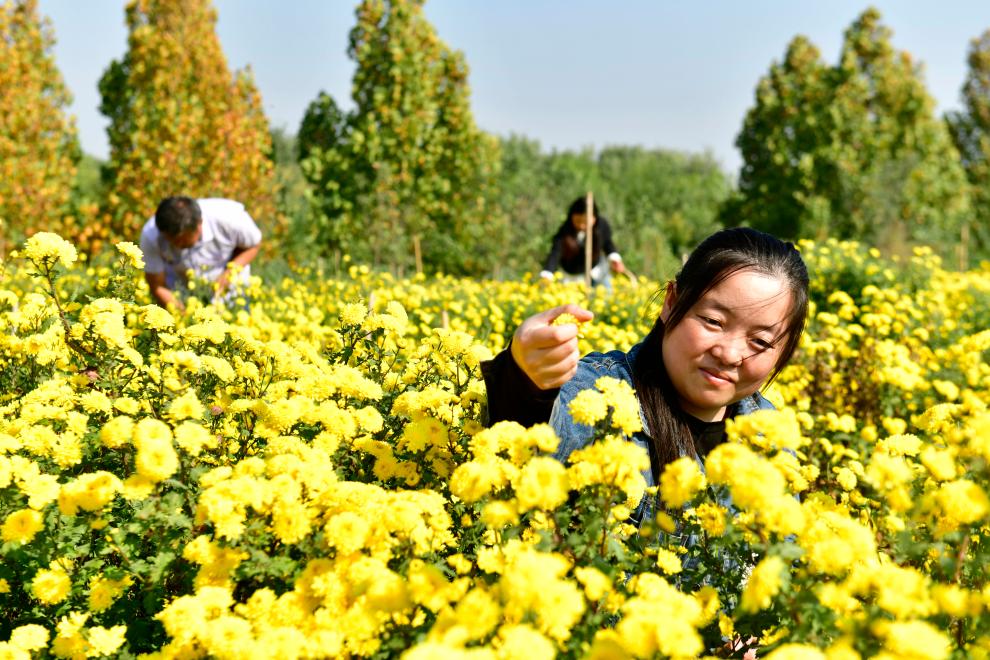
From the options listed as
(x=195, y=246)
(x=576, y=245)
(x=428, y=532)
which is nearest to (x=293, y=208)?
(x=576, y=245)

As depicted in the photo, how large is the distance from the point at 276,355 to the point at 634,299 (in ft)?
18.8

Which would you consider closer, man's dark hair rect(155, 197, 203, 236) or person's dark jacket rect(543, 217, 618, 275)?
man's dark hair rect(155, 197, 203, 236)

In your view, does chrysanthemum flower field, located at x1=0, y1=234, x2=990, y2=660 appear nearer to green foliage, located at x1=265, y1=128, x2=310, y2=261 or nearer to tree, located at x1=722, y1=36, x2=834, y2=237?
green foliage, located at x1=265, y1=128, x2=310, y2=261

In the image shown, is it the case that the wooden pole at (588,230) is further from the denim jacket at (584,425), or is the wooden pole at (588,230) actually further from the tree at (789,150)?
the tree at (789,150)

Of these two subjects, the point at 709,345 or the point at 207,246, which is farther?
the point at 207,246

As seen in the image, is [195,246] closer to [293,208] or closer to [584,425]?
[584,425]

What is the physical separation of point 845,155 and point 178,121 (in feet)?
46.0

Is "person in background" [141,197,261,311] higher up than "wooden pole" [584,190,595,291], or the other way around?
"wooden pole" [584,190,595,291]

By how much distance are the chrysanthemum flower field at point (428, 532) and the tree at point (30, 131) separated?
11.2 metres

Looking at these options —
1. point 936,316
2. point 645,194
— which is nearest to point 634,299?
point 936,316

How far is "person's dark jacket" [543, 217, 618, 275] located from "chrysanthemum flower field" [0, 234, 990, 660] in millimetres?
6252

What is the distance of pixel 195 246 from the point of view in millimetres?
5805

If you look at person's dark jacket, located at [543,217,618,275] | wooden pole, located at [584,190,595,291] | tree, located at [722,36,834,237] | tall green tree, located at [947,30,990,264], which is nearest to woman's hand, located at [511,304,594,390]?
wooden pole, located at [584,190,595,291]

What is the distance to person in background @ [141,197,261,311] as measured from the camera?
5.24m
